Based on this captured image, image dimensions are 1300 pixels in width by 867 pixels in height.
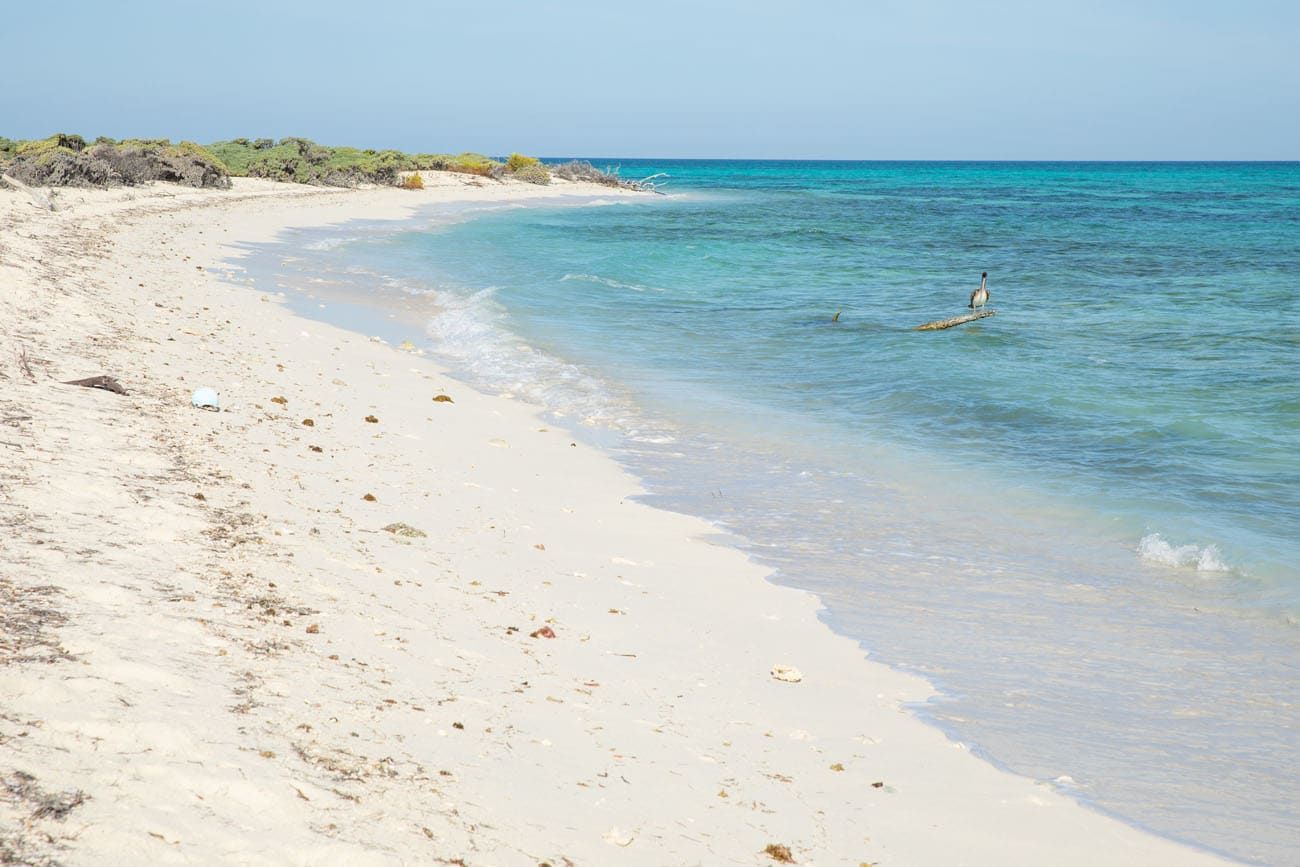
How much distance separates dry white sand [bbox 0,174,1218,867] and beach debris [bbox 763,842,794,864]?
1.5 inches

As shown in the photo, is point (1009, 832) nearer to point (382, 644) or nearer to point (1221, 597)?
point (382, 644)

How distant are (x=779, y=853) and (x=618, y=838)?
1.78 ft

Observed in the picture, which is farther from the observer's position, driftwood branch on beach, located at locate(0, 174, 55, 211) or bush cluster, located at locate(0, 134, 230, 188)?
bush cluster, located at locate(0, 134, 230, 188)

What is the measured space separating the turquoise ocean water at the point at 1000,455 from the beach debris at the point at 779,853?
1398mm

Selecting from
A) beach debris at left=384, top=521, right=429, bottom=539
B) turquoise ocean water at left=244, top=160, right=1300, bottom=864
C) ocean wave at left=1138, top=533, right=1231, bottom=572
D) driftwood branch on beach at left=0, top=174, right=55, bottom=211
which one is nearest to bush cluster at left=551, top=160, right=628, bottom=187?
turquoise ocean water at left=244, top=160, right=1300, bottom=864

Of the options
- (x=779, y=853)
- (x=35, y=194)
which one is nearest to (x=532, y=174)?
(x=35, y=194)

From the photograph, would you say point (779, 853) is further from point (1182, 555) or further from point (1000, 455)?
point (1000, 455)

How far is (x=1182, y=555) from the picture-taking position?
695 cm

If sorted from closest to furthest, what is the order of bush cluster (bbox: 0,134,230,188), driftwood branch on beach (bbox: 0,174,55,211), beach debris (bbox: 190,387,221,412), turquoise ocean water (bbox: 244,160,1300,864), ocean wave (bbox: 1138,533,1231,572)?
turquoise ocean water (bbox: 244,160,1300,864), ocean wave (bbox: 1138,533,1231,572), beach debris (bbox: 190,387,221,412), driftwood branch on beach (bbox: 0,174,55,211), bush cluster (bbox: 0,134,230,188)

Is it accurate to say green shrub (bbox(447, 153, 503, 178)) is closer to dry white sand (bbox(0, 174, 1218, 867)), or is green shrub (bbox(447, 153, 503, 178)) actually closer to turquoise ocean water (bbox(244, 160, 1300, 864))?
turquoise ocean water (bbox(244, 160, 1300, 864))

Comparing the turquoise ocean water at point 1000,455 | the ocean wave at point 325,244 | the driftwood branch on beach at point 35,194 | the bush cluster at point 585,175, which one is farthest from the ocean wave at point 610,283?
the bush cluster at point 585,175

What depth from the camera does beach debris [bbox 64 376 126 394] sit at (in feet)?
23.3

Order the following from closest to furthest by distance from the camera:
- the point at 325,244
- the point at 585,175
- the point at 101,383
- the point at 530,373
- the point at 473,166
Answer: the point at 101,383 < the point at 530,373 < the point at 325,244 < the point at 473,166 < the point at 585,175

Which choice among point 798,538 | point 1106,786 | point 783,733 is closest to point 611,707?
point 783,733
